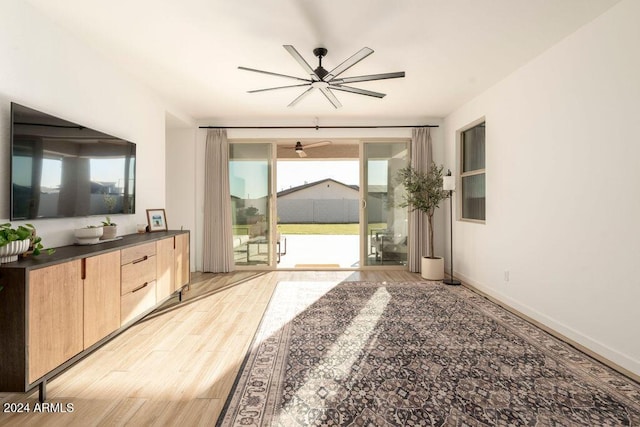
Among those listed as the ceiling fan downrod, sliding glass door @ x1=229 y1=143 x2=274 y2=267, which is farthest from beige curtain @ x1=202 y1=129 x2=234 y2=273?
the ceiling fan downrod

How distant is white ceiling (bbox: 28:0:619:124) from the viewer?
234cm

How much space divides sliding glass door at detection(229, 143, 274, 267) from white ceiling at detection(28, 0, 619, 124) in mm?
1407

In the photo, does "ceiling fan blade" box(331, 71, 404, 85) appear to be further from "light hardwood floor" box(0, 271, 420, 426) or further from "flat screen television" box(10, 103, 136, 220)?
"light hardwood floor" box(0, 271, 420, 426)

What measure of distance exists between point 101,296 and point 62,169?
1.05 metres

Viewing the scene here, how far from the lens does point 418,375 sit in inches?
80.3

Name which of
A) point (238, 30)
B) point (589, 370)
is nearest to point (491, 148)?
point (589, 370)

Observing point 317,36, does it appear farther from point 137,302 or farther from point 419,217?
point 419,217

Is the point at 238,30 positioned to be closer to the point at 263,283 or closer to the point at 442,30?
the point at 442,30

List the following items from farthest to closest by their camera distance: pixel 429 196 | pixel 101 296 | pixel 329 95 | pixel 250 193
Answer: pixel 250 193 → pixel 429 196 → pixel 329 95 → pixel 101 296

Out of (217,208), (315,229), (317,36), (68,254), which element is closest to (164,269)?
(68,254)

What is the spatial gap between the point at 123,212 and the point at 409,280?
378cm

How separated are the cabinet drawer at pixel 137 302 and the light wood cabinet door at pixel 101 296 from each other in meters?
0.08

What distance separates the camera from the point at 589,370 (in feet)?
6.95

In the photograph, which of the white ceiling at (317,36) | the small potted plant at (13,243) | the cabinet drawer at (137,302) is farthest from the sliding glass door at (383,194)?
the small potted plant at (13,243)
